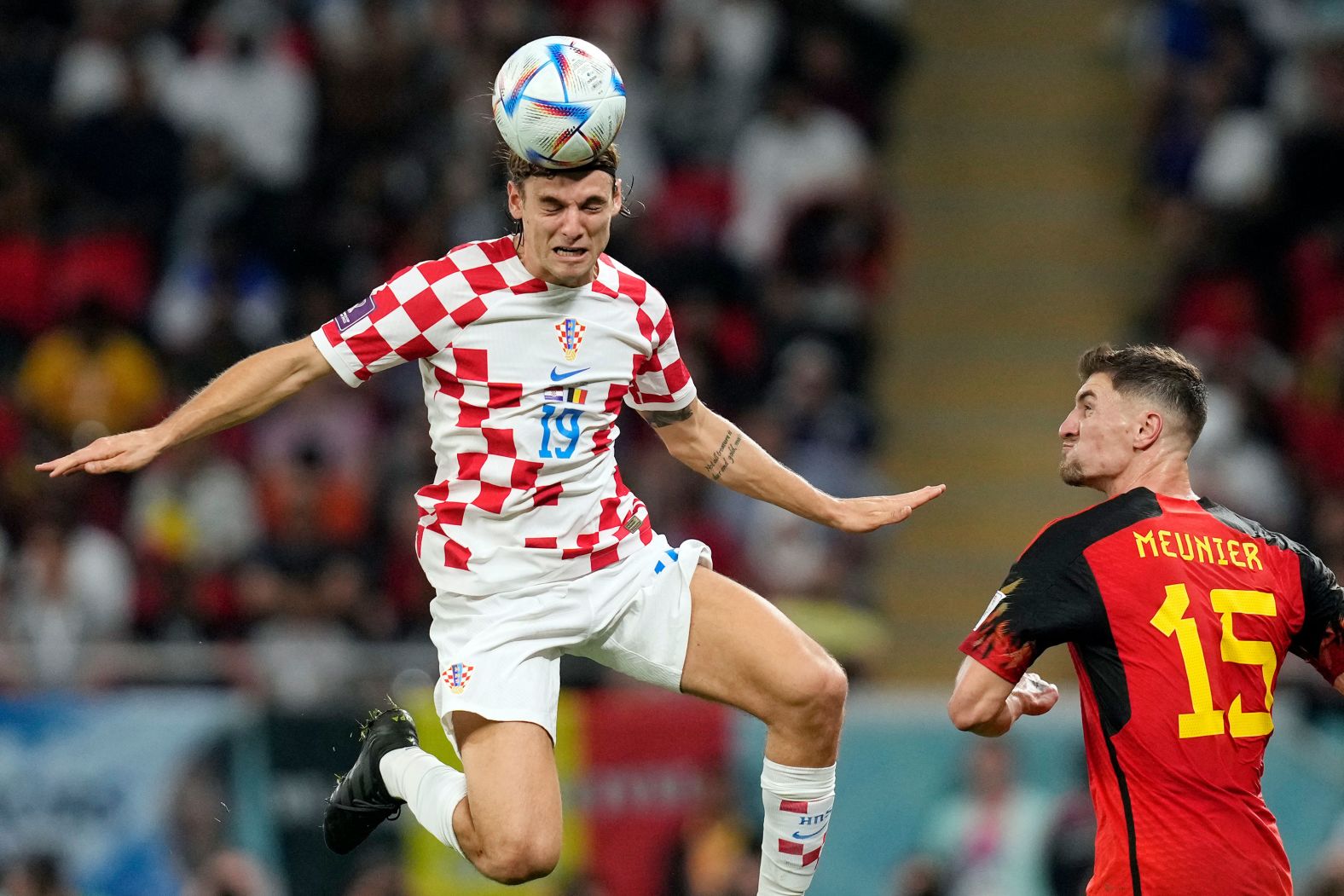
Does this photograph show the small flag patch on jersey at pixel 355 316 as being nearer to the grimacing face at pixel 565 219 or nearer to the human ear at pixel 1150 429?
the grimacing face at pixel 565 219

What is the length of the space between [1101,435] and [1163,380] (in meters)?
0.22

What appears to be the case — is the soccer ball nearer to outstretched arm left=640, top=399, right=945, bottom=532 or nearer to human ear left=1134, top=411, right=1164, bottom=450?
outstretched arm left=640, top=399, right=945, bottom=532

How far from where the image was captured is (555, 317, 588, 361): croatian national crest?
5414 mm

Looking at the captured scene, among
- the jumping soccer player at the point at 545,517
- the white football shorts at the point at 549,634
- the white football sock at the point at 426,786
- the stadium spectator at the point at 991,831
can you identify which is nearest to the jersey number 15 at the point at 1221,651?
the jumping soccer player at the point at 545,517

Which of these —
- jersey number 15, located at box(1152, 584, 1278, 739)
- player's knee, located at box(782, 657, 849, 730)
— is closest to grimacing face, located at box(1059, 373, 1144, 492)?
jersey number 15, located at box(1152, 584, 1278, 739)

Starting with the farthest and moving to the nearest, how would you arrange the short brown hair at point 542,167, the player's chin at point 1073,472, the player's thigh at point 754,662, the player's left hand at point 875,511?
the player's left hand at point 875,511 < the player's thigh at point 754,662 < the short brown hair at point 542,167 < the player's chin at point 1073,472

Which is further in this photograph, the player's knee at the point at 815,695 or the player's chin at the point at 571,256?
the player's knee at the point at 815,695

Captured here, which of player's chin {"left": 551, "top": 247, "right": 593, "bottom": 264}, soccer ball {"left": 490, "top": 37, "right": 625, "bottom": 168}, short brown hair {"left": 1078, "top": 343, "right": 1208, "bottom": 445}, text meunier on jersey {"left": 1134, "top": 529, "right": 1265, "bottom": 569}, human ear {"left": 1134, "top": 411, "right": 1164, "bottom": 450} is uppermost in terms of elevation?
soccer ball {"left": 490, "top": 37, "right": 625, "bottom": 168}

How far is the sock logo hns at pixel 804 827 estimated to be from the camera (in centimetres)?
561

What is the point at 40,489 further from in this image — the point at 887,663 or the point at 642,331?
the point at 642,331

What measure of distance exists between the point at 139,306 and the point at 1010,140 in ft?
21.5

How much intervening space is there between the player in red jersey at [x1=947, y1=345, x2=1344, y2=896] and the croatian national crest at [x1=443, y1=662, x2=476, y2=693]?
1.44 meters

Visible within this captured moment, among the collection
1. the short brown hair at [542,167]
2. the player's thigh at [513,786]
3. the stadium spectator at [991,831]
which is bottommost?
the stadium spectator at [991,831]

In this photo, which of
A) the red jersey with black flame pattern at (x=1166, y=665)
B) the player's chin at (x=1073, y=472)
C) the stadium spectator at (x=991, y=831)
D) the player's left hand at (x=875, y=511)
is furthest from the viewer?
the stadium spectator at (x=991, y=831)
